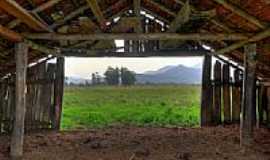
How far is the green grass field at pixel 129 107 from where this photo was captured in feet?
43.3

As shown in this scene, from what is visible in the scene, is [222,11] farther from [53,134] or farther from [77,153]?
[53,134]

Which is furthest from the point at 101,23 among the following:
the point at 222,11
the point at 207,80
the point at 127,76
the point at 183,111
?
the point at 127,76

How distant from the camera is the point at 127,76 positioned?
23.5 metres

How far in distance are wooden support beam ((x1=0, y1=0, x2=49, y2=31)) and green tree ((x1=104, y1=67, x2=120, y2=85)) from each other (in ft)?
50.3

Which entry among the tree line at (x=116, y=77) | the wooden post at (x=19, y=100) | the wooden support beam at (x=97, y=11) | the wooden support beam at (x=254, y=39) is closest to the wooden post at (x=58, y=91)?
the wooden post at (x=19, y=100)

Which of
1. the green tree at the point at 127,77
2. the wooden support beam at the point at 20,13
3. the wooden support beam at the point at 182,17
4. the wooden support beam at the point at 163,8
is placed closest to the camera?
the wooden support beam at the point at 20,13

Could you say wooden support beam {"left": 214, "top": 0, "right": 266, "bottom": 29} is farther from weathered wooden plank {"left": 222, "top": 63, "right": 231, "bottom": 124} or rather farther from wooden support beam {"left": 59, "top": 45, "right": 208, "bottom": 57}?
weathered wooden plank {"left": 222, "top": 63, "right": 231, "bottom": 124}

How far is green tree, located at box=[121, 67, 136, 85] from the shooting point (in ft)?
76.5

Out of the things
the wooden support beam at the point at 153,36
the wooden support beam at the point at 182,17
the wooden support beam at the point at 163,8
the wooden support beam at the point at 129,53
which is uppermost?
the wooden support beam at the point at 163,8

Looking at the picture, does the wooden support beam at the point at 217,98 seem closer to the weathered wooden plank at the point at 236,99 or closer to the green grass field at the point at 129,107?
the weathered wooden plank at the point at 236,99

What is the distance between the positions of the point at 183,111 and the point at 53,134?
679 centimetres

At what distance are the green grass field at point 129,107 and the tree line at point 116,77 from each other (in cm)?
59

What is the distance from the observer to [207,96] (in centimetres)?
1098

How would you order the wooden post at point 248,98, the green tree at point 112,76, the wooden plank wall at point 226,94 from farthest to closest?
the green tree at point 112,76 < the wooden plank wall at point 226,94 < the wooden post at point 248,98
